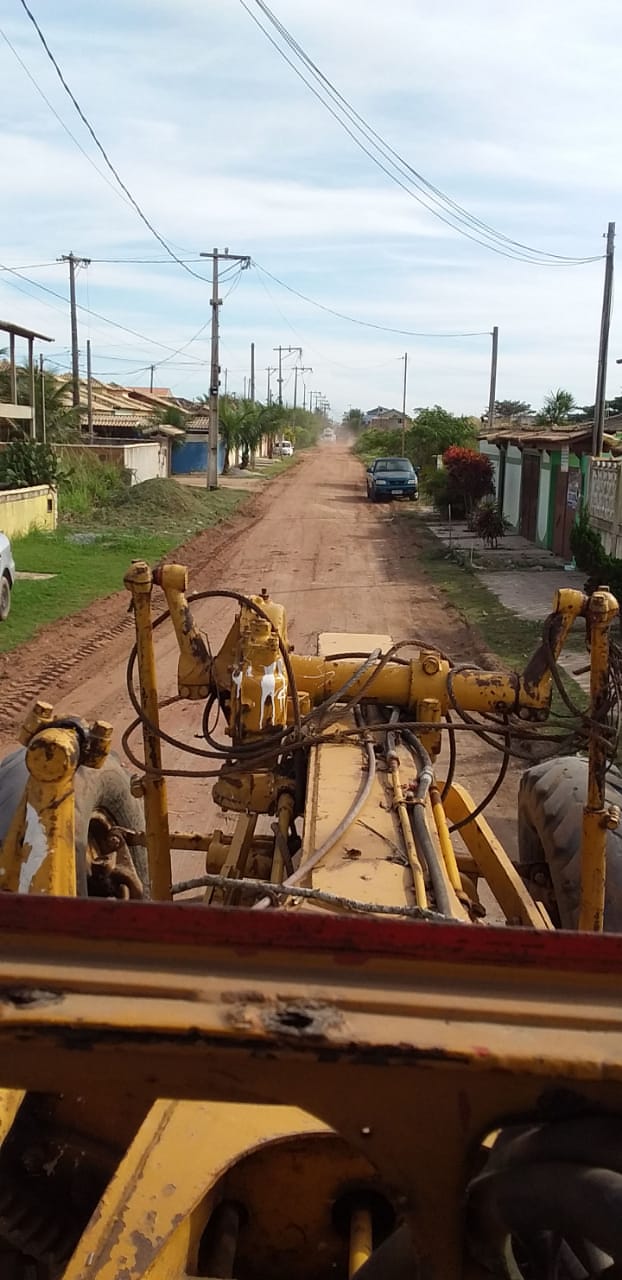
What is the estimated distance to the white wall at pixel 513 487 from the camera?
26.3m

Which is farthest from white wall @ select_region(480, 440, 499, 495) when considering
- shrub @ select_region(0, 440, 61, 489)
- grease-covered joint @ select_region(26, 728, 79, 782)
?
grease-covered joint @ select_region(26, 728, 79, 782)

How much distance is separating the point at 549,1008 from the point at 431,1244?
43 cm

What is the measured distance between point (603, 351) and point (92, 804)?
17.4 metres

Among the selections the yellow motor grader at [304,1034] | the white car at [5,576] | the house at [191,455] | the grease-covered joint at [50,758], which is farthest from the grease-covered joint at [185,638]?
the house at [191,455]

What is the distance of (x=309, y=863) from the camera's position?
10.7ft

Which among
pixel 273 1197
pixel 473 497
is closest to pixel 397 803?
pixel 273 1197

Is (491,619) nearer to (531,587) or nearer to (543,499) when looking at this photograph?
(531,587)

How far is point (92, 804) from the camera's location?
438cm

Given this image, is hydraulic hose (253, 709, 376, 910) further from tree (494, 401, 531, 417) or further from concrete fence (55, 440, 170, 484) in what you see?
tree (494, 401, 531, 417)

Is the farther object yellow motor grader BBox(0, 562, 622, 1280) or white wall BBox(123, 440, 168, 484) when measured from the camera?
white wall BBox(123, 440, 168, 484)

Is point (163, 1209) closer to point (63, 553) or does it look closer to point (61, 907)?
point (61, 907)

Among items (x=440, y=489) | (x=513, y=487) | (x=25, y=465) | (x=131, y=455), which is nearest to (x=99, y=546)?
(x=25, y=465)

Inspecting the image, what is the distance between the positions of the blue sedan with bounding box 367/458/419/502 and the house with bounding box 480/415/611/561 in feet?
21.8

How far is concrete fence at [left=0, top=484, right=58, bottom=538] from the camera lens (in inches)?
778
